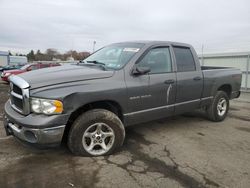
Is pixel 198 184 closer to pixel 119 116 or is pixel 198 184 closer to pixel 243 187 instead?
pixel 243 187

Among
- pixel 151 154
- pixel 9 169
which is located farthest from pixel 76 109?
pixel 151 154

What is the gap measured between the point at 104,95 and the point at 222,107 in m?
3.93

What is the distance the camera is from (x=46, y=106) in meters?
3.33

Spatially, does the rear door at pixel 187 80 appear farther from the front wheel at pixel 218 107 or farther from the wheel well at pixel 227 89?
the wheel well at pixel 227 89

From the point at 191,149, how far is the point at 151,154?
775 millimetres

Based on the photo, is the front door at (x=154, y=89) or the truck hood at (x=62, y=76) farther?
the front door at (x=154, y=89)

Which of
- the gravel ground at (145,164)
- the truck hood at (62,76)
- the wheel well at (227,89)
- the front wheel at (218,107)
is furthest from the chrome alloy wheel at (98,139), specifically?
the wheel well at (227,89)

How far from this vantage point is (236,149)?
4379 mm

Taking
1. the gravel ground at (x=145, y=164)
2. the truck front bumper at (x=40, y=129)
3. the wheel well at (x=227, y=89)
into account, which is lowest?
the gravel ground at (x=145, y=164)

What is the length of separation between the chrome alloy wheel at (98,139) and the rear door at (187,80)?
1.71 meters

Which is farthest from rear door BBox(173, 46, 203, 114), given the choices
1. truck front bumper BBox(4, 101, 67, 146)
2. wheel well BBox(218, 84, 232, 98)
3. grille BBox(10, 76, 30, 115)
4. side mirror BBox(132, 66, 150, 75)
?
grille BBox(10, 76, 30, 115)

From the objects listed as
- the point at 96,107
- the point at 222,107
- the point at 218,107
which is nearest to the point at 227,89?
the point at 222,107

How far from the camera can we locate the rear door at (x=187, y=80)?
196 inches

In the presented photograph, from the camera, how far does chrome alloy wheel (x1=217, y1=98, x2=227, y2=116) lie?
628 centimetres
